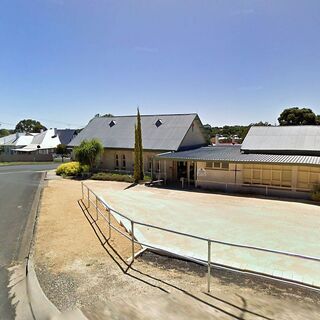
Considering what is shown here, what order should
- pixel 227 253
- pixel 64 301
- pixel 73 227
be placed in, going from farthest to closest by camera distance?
pixel 73 227
pixel 227 253
pixel 64 301

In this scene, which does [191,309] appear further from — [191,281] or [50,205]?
[50,205]

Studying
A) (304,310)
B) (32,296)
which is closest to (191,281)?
(304,310)

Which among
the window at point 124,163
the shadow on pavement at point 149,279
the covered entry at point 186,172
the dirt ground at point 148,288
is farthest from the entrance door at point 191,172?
the dirt ground at point 148,288

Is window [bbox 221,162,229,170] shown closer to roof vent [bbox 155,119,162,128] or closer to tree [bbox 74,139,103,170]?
roof vent [bbox 155,119,162,128]

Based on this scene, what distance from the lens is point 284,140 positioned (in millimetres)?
20828

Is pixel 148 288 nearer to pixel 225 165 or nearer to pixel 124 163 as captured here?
pixel 225 165

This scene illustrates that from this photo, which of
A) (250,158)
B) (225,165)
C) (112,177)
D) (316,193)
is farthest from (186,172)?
(316,193)

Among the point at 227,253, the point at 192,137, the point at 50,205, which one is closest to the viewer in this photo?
the point at 227,253

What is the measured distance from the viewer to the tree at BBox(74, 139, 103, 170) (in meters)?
26.8

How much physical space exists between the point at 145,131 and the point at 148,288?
23.1 meters

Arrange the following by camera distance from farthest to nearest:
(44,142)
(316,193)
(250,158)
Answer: (44,142) < (250,158) < (316,193)

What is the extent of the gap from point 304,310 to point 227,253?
3.44 meters

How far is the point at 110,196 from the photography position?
17.5 m

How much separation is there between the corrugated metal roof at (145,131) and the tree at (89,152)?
1.54 meters
